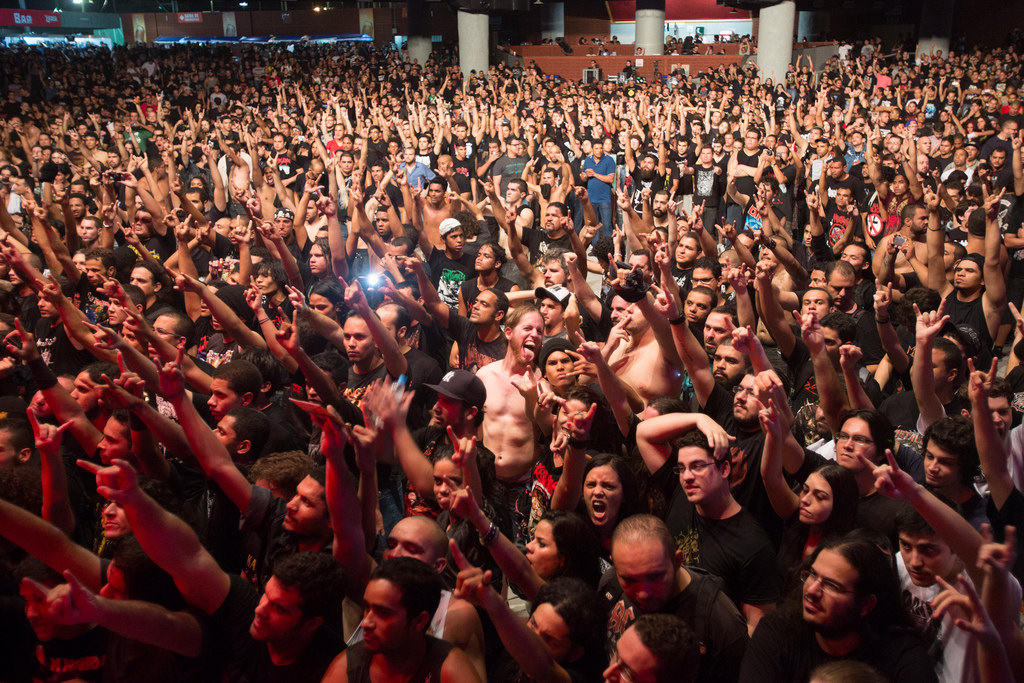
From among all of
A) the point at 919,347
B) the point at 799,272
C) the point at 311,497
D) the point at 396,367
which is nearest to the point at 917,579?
the point at 919,347

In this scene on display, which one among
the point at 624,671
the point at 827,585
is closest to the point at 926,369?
the point at 827,585

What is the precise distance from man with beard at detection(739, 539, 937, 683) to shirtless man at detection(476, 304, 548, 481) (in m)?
1.59

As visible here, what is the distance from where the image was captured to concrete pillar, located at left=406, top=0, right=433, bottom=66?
27.3 metres

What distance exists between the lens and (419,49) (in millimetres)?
27594

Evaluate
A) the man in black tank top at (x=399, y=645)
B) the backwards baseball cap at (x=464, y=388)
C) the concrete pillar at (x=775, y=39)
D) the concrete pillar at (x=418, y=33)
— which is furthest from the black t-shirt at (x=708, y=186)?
the concrete pillar at (x=418, y=33)

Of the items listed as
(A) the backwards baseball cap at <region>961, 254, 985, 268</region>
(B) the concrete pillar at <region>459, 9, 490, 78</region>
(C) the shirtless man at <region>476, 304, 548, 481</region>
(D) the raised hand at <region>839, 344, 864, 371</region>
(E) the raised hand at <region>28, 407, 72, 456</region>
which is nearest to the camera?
(E) the raised hand at <region>28, 407, 72, 456</region>

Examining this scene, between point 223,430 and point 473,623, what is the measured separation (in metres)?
1.55

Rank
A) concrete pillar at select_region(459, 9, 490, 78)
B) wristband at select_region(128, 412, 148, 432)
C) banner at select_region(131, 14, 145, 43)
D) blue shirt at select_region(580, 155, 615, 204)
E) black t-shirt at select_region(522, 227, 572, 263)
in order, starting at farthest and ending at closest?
banner at select_region(131, 14, 145, 43)
concrete pillar at select_region(459, 9, 490, 78)
blue shirt at select_region(580, 155, 615, 204)
black t-shirt at select_region(522, 227, 572, 263)
wristband at select_region(128, 412, 148, 432)

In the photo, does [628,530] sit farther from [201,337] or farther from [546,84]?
[546,84]

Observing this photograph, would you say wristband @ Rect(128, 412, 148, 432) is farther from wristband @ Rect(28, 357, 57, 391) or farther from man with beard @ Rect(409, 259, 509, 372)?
man with beard @ Rect(409, 259, 509, 372)

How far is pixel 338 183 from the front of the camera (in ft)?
31.9

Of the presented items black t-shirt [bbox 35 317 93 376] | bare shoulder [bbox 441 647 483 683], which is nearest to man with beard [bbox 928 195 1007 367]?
bare shoulder [bbox 441 647 483 683]

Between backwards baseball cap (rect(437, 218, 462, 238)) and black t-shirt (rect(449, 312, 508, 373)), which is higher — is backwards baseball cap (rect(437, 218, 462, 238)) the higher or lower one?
the higher one

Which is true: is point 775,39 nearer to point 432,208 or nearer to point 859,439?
point 432,208
